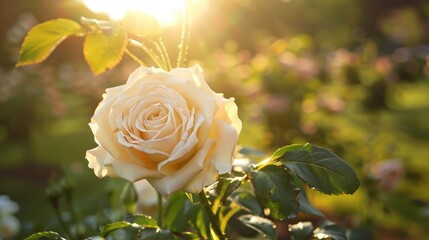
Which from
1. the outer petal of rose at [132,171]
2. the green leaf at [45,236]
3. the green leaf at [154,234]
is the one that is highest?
the outer petal of rose at [132,171]

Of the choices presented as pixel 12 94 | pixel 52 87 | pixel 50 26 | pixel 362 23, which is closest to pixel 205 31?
pixel 52 87

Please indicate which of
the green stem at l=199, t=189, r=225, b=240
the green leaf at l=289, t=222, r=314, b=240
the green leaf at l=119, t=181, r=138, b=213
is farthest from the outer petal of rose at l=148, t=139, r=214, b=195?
the green leaf at l=119, t=181, r=138, b=213

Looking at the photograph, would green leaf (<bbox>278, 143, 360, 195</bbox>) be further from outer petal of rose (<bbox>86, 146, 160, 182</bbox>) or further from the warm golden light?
the warm golden light

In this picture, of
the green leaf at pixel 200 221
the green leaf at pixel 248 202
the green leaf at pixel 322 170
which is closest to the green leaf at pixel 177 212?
the green leaf at pixel 200 221

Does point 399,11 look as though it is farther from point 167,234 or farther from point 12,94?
point 167,234

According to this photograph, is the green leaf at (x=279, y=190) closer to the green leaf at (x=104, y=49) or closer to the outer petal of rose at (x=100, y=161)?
the outer petal of rose at (x=100, y=161)

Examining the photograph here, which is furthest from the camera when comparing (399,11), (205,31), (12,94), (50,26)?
(399,11)

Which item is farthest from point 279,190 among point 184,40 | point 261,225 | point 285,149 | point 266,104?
point 266,104
